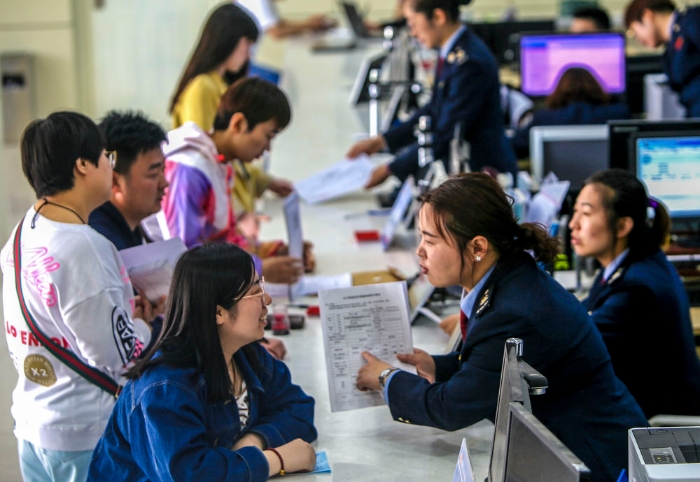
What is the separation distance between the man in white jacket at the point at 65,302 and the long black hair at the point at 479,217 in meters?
0.67

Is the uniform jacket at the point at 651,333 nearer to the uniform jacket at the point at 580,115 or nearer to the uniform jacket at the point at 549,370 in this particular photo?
the uniform jacket at the point at 549,370

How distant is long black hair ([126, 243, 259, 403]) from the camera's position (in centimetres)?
164

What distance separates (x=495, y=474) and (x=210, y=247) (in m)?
0.66

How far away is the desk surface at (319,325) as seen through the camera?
1.90m

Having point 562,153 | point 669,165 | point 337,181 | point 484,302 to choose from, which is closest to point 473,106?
point 562,153

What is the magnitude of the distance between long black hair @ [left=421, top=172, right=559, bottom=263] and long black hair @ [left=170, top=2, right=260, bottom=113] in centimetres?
172

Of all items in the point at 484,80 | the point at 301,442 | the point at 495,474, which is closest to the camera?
the point at 495,474

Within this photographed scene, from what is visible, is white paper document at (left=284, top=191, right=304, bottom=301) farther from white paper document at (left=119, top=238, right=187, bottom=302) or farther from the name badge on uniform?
the name badge on uniform

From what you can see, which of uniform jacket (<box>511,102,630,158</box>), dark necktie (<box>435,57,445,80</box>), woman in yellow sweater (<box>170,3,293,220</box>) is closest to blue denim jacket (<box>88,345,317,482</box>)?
woman in yellow sweater (<box>170,3,293,220</box>)

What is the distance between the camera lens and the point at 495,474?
1.39 metres

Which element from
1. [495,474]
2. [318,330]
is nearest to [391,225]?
[318,330]

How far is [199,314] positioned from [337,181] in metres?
2.75

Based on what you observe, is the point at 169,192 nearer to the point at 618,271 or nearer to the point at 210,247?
the point at 210,247

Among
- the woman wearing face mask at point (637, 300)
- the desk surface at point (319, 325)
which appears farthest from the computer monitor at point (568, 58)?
the woman wearing face mask at point (637, 300)
